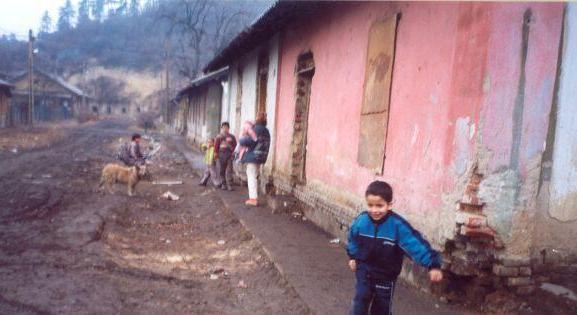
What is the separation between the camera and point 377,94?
219 inches

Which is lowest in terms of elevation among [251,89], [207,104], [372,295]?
[372,295]

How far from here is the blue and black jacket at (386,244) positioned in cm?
300

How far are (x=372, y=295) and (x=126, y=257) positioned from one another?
3.60m

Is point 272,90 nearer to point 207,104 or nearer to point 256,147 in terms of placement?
point 256,147

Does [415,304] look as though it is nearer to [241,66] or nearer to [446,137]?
[446,137]

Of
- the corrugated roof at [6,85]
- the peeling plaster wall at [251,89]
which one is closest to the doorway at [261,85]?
the peeling plaster wall at [251,89]

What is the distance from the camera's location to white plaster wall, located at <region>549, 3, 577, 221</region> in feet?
12.9

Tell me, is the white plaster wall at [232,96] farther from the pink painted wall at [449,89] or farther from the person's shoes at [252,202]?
the pink painted wall at [449,89]

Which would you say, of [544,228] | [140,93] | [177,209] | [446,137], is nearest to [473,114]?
[446,137]

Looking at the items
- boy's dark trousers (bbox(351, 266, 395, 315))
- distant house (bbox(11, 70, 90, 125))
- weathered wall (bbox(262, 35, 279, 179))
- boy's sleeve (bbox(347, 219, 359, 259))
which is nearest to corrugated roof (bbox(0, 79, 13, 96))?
distant house (bbox(11, 70, 90, 125))

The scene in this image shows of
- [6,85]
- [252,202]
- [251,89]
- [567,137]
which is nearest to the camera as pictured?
[567,137]

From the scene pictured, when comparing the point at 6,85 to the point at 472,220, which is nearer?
the point at 472,220

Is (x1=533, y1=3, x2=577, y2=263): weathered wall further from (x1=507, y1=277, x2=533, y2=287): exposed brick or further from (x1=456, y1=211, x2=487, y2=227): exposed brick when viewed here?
(x1=456, y1=211, x2=487, y2=227): exposed brick

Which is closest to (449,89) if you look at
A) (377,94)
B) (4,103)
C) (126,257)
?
(377,94)
